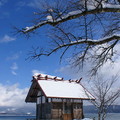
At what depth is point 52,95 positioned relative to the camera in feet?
77.4

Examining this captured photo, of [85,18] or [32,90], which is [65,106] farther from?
[85,18]

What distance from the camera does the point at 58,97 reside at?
77.4 ft

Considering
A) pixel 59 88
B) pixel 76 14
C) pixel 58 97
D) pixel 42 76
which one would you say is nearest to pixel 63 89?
pixel 59 88

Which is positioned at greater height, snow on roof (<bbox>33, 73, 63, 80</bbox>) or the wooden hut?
snow on roof (<bbox>33, 73, 63, 80</bbox>)

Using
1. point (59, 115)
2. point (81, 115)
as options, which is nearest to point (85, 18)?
point (59, 115)

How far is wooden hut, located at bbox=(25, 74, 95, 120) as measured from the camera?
24.2 m

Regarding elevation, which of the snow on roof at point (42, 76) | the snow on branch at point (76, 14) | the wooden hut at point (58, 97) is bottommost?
the wooden hut at point (58, 97)

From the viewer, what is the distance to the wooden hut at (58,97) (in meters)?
24.2

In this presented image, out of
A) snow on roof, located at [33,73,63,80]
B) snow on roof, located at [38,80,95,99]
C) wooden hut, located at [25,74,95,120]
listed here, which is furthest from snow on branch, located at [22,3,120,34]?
snow on roof, located at [33,73,63,80]

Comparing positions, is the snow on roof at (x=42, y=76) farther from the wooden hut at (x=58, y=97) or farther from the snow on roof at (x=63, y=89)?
the snow on roof at (x=63, y=89)

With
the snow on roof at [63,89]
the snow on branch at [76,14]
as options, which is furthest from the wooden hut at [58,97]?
the snow on branch at [76,14]

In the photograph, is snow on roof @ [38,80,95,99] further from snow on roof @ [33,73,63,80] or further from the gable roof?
snow on roof @ [33,73,63,80]

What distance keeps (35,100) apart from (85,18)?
78.6ft

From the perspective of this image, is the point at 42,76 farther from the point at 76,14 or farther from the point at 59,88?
the point at 76,14
